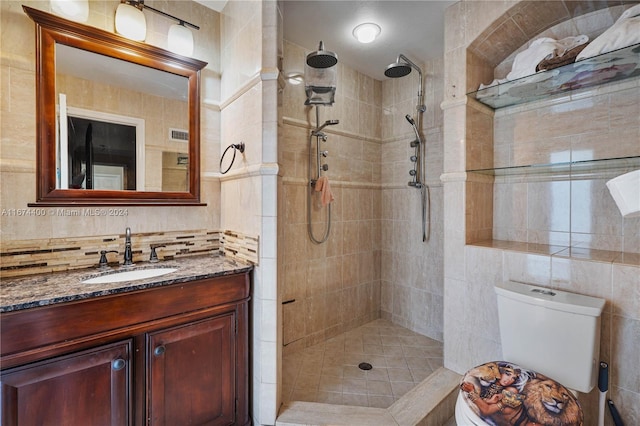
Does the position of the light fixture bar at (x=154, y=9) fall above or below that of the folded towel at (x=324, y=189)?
above

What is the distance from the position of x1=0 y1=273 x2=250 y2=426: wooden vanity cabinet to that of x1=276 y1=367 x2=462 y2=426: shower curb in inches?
11.6

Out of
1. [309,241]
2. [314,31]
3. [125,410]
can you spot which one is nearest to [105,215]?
[125,410]

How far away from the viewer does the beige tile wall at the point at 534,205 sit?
1434 millimetres

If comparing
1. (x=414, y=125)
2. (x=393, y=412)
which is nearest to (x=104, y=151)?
(x=393, y=412)

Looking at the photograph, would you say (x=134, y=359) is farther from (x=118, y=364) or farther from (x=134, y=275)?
(x=134, y=275)

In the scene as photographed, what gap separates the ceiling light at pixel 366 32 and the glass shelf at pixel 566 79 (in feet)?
2.76

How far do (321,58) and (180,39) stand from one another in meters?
0.91

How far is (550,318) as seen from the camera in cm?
141

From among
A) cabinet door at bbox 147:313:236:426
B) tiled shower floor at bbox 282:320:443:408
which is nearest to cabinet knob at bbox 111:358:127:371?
cabinet door at bbox 147:313:236:426

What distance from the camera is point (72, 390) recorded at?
1.16 metres

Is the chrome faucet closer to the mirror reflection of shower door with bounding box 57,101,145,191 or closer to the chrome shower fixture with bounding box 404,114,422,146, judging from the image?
the mirror reflection of shower door with bounding box 57,101,145,191

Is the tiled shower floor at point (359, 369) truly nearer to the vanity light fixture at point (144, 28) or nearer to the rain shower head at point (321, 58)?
the rain shower head at point (321, 58)

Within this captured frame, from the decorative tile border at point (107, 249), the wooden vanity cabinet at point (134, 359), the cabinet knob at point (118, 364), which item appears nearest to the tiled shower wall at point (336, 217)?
the decorative tile border at point (107, 249)

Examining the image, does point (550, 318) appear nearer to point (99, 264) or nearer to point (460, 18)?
point (460, 18)
